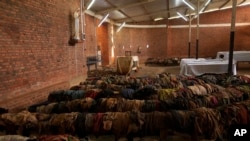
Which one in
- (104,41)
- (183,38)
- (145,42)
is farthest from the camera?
(145,42)

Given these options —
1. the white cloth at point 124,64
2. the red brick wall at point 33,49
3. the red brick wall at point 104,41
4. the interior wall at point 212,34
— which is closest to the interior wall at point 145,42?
the interior wall at point 212,34

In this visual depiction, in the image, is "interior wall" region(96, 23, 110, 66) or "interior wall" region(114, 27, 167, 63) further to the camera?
"interior wall" region(114, 27, 167, 63)

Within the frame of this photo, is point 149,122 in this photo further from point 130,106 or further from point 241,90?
point 241,90

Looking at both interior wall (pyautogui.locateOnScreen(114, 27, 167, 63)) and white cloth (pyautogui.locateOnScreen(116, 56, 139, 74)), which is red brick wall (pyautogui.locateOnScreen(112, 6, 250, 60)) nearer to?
interior wall (pyautogui.locateOnScreen(114, 27, 167, 63))

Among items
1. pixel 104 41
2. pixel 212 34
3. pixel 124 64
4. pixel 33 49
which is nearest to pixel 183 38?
pixel 212 34

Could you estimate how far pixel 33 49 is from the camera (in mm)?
5027

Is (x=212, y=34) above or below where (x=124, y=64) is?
above

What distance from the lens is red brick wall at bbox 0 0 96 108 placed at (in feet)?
13.6

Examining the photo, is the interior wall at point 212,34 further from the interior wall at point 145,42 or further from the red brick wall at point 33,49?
the red brick wall at point 33,49

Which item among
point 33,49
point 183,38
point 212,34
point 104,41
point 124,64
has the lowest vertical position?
point 124,64

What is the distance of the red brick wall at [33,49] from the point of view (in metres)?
4.14

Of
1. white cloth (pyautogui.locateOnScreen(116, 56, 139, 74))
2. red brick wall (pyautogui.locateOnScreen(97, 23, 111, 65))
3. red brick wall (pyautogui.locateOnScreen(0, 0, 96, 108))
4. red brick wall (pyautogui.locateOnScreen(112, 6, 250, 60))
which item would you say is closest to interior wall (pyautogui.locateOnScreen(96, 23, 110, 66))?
red brick wall (pyautogui.locateOnScreen(97, 23, 111, 65))

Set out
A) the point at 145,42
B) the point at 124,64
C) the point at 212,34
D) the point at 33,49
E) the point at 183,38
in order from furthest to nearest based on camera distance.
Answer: the point at 145,42
the point at 183,38
the point at 212,34
the point at 124,64
the point at 33,49

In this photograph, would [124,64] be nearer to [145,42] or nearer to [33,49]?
[33,49]
